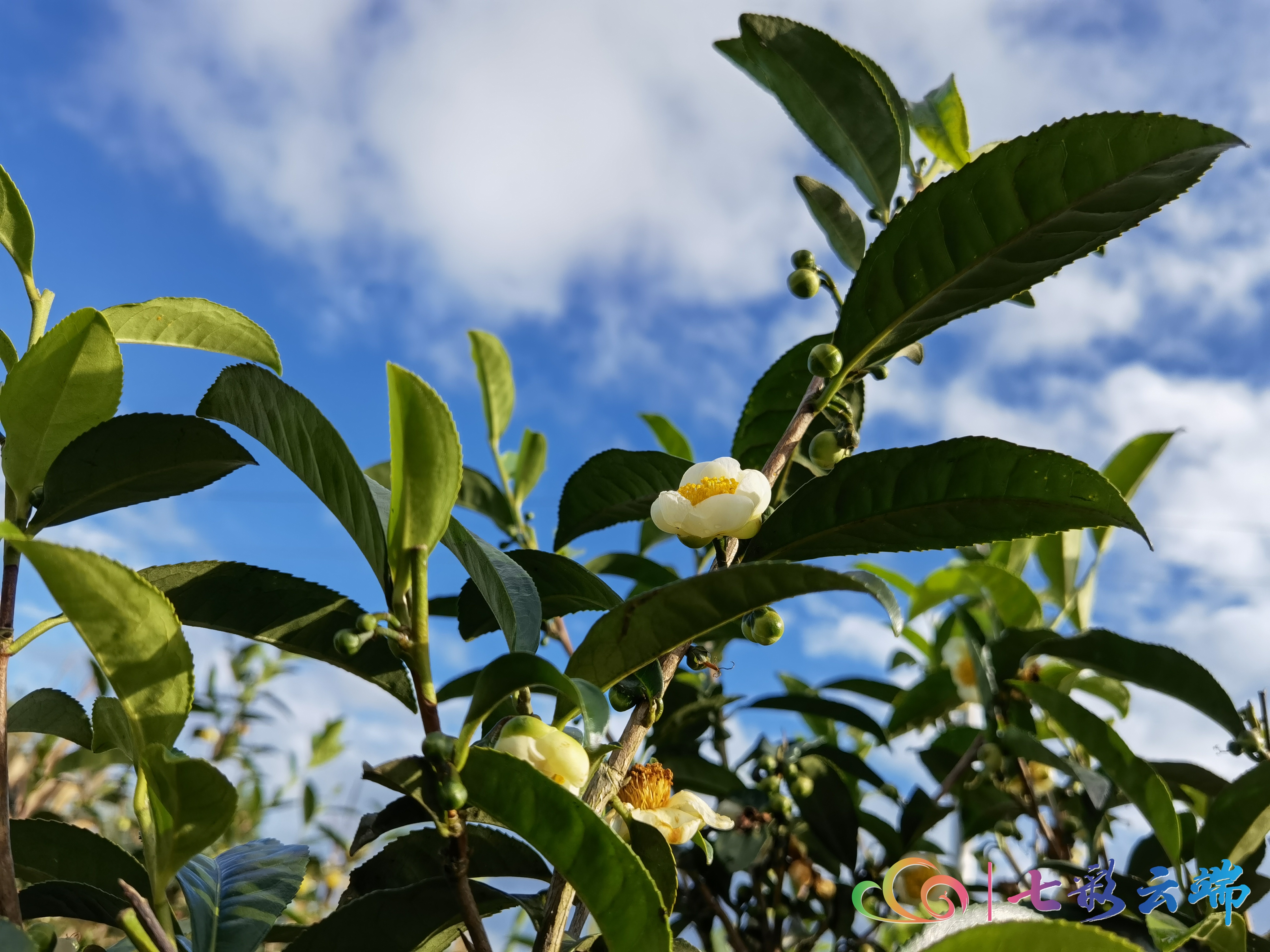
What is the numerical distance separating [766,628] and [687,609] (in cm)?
22

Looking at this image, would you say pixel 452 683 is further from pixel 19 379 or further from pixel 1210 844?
pixel 1210 844

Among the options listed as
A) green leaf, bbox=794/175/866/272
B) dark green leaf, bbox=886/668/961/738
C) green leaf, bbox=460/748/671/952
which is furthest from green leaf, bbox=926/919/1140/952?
dark green leaf, bbox=886/668/961/738

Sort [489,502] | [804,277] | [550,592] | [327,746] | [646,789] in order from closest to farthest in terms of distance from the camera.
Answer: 1. [646,789]
2. [550,592]
3. [804,277]
4. [489,502]
5. [327,746]

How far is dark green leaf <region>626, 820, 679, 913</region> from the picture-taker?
2.20 ft

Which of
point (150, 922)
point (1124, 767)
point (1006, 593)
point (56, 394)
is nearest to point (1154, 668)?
point (1124, 767)

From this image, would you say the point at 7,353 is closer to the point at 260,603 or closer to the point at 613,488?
the point at 260,603

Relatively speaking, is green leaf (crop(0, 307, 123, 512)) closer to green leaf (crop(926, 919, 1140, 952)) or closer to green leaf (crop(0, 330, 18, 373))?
green leaf (crop(0, 330, 18, 373))

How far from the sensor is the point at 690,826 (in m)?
0.78

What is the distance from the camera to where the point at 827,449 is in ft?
3.25

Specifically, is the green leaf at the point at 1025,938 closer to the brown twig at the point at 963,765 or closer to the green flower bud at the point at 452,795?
the green flower bud at the point at 452,795

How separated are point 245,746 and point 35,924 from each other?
106 inches

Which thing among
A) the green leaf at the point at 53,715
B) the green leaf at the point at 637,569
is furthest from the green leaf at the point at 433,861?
the green leaf at the point at 637,569

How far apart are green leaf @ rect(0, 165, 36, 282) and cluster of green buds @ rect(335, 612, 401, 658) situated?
606 mm

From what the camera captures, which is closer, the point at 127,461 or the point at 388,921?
the point at 388,921
